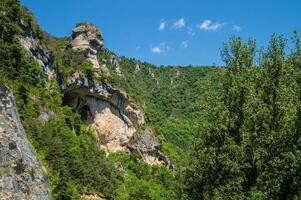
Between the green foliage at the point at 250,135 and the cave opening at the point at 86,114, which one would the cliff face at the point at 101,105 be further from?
the green foliage at the point at 250,135

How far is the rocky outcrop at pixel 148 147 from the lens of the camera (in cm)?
6681

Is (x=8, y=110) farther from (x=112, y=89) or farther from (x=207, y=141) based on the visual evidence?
(x=112, y=89)

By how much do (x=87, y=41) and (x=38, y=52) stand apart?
50.9 ft

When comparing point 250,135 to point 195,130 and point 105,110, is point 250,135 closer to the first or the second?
point 195,130

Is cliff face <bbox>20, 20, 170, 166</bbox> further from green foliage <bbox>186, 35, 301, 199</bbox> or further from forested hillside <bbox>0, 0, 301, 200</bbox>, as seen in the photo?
green foliage <bbox>186, 35, 301, 199</bbox>

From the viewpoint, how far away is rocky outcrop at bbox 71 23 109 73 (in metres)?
68.1

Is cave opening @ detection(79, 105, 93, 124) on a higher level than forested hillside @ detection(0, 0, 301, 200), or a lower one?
Answer: higher

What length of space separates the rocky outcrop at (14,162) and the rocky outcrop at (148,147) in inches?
1643

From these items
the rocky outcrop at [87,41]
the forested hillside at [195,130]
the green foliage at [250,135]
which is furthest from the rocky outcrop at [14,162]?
the rocky outcrop at [87,41]

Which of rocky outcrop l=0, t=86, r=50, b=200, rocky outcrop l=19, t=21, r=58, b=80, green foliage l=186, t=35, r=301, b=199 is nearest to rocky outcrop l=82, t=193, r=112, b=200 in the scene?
rocky outcrop l=19, t=21, r=58, b=80

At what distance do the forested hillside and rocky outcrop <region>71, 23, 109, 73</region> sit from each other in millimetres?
1520

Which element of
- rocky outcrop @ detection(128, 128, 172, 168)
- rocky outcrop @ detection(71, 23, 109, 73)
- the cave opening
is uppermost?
rocky outcrop @ detection(71, 23, 109, 73)

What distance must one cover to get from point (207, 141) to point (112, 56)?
13053 centimetres

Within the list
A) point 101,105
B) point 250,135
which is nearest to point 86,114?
point 101,105
